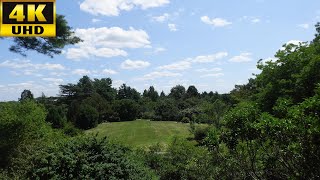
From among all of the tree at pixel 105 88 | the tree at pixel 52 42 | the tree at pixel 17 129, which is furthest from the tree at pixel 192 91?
the tree at pixel 52 42

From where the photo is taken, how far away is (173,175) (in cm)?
2184

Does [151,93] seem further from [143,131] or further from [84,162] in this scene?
[84,162]

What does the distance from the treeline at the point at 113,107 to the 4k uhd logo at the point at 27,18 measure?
4265 cm

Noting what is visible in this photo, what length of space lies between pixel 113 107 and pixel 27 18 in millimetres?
87210

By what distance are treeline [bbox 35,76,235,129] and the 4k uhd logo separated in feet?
140

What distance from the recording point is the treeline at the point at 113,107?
7356cm

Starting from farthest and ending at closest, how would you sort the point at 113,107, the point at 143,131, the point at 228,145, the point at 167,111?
the point at 113,107
the point at 167,111
the point at 143,131
the point at 228,145

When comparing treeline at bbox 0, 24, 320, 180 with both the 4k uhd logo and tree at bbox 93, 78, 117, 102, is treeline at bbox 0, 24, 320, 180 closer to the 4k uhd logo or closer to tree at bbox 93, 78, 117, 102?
the 4k uhd logo

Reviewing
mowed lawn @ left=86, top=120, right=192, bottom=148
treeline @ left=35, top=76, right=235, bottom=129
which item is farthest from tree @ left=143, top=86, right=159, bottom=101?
mowed lawn @ left=86, top=120, right=192, bottom=148

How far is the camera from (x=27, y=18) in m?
13.6

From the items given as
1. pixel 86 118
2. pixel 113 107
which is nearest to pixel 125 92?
pixel 113 107

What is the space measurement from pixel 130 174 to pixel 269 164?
18.1ft

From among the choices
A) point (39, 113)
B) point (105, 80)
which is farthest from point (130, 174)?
point (105, 80)

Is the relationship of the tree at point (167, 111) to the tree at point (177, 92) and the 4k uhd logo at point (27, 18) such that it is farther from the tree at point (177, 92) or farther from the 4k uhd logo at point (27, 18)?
the 4k uhd logo at point (27, 18)
